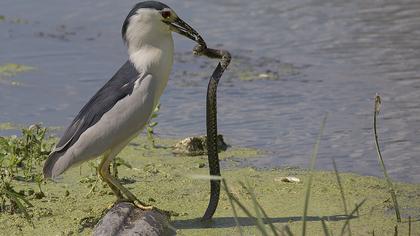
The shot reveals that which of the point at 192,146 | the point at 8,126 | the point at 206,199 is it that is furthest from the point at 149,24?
the point at 8,126

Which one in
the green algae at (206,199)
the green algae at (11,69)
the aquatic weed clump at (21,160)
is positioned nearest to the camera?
the green algae at (206,199)

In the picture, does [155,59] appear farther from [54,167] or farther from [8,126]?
[8,126]

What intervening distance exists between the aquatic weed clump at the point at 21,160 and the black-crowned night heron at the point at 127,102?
0.31 meters

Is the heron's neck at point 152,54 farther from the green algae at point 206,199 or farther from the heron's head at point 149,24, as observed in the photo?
the green algae at point 206,199

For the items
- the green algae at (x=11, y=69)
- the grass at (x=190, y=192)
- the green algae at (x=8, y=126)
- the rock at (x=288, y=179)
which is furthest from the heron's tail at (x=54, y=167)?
the green algae at (x=11, y=69)

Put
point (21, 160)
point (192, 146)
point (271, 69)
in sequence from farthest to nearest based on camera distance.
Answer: point (271, 69)
point (192, 146)
point (21, 160)

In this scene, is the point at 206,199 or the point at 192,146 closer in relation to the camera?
the point at 206,199

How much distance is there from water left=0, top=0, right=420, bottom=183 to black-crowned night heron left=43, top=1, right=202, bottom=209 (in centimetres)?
125

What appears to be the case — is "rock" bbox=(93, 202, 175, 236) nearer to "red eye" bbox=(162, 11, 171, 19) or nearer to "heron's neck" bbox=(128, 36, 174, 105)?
"heron's neck" bbox=(128, 36, 174, 105)

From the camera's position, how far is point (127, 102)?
19.7 feet

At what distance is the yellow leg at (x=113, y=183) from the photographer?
5992mm

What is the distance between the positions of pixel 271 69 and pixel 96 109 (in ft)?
11.9

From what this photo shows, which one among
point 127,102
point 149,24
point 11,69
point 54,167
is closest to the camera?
point 54,167

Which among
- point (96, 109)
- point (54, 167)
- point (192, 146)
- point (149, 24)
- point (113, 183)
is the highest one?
point (149, 24)
